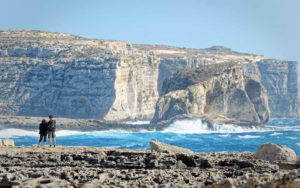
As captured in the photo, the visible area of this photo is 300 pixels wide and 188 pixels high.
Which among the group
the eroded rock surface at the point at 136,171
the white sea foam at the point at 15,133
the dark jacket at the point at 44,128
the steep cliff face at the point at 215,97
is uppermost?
the steep cliff face at the point at 215,97

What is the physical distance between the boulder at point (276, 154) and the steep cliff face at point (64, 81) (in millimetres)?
78526

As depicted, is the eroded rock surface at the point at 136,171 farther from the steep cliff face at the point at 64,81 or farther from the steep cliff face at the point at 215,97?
the steep cliff face at the point at 64,81

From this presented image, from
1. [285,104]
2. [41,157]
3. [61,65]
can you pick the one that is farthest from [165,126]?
[285,104]

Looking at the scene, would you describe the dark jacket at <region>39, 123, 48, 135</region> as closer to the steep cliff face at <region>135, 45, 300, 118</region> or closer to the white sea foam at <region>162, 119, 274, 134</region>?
the white sea foam at <region>162, 119, 274, 134</region>

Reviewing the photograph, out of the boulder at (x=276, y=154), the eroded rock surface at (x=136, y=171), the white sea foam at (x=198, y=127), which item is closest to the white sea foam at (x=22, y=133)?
the white sea foam at (x=198, y=127)

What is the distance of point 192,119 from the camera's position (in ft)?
286

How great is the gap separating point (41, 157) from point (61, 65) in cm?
8471

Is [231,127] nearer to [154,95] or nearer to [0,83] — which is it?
[154,95]

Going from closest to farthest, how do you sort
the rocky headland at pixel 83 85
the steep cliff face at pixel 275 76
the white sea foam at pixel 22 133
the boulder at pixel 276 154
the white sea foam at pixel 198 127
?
the boulder at pixel 276 154 < the white sea foam at pixel 22 133 < the white sea foam at pixel 198 127 < the rocky headland at pixel 83 85 < the steep cliff face at pixel 275 76

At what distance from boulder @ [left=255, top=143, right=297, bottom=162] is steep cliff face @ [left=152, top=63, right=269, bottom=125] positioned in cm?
7037

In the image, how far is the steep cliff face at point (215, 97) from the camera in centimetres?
9125

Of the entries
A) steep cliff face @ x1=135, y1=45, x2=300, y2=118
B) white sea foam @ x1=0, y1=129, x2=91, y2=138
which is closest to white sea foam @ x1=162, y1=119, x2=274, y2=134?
white sea foam @ x1=0, y1=129, x2=91, y2=138

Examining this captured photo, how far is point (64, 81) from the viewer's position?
99.1m

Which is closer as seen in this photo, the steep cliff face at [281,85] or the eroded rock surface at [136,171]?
the eroded rock surface at [136,171]
